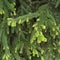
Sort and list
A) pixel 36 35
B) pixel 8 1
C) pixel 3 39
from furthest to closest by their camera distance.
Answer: pixel 8 1 < pixel 3 39 < pixel 36 35

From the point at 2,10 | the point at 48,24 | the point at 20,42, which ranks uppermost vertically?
the point at 2,10

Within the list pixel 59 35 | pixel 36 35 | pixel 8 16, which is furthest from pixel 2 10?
pixel 59 35

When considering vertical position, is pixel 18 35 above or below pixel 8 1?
below

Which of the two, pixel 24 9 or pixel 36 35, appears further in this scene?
pixel 24 9

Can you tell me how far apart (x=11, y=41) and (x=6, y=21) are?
39cm

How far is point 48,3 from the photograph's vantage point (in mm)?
2967

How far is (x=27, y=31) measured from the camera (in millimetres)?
2953

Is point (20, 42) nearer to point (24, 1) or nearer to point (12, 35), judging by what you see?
point (12, 35)

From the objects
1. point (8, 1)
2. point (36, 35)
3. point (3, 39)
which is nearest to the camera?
point (36, 35)

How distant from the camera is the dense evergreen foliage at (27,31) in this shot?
2666mm

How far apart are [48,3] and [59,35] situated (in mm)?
495

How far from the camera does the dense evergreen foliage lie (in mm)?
2666

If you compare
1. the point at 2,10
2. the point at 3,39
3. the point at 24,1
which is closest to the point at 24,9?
the point at 24,1

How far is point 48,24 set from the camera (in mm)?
2664
